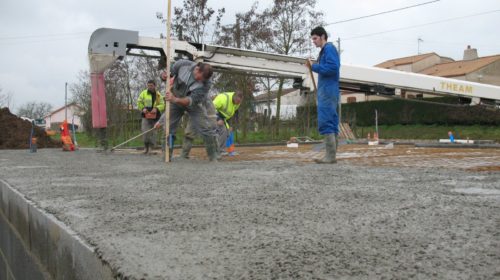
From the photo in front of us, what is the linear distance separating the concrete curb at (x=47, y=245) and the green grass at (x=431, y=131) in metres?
19.2

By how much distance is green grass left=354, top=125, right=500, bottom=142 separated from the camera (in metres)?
22.5

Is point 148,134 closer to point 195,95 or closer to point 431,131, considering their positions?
point 195,95

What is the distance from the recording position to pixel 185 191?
3.27m

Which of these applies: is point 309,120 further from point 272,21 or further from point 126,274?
point 126,274

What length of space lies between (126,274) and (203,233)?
58cm

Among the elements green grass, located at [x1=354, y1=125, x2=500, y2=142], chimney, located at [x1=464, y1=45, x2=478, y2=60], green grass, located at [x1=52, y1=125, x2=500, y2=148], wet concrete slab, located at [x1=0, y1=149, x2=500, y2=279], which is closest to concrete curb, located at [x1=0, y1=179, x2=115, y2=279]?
wet concrete slab, located at [x1=0, y1=149, x2=500, y2=279]

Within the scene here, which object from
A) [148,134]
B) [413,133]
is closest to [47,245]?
[148,134]

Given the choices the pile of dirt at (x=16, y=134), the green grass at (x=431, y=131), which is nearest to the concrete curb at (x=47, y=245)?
the pile of dirt at (x=16, y=134)

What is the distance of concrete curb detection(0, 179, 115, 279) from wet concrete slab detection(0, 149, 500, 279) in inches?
1.9

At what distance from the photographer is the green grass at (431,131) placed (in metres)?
22.5

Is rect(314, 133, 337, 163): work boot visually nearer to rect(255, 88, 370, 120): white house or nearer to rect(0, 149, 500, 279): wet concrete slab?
rect(0, 149, 500, 279): wet concrete slab

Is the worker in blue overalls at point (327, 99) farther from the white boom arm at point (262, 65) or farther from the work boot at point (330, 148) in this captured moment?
the white boom arm at point (262, 65)

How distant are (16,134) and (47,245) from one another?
12872 mm

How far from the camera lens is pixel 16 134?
542 inches
